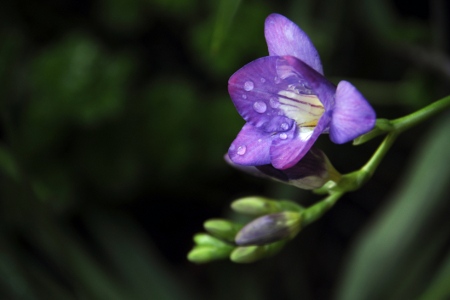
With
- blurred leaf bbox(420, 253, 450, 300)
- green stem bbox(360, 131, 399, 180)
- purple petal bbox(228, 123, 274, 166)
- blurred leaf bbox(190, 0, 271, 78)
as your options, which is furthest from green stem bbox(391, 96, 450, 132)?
blurred leaf bbox(190, 0, 271, 78)

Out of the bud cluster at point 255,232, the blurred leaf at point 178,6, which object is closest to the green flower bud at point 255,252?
the bud cluster at point 255,232

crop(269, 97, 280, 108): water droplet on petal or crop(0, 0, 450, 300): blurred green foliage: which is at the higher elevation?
crop(0, 0, 450, 300): blurred green foliage

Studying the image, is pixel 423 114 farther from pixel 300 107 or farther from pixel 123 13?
pixel 123 13

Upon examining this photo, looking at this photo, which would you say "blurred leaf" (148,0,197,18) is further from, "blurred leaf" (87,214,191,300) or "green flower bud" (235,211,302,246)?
"green flower bud" (235,211,302,246)

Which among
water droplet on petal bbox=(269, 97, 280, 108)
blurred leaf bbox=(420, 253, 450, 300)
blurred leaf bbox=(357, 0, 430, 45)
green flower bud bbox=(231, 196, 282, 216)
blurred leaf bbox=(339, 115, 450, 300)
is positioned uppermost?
blurred leaf bbox=(357, 0, 430, 45)

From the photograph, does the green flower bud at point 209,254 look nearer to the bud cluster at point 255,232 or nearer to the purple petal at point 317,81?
the bud cluster at point 255,232

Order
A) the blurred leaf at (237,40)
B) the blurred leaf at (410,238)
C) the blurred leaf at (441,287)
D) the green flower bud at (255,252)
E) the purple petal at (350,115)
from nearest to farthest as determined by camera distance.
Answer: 1. the purple petal at (350,115)
2. the green flower bud at (255,252)
3. the blurred leaf at (441,287)
4. the blurred leaf at (410,238)
5. the blurred leaf at (237,40)

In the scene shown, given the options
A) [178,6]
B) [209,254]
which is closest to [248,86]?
[209,254]
